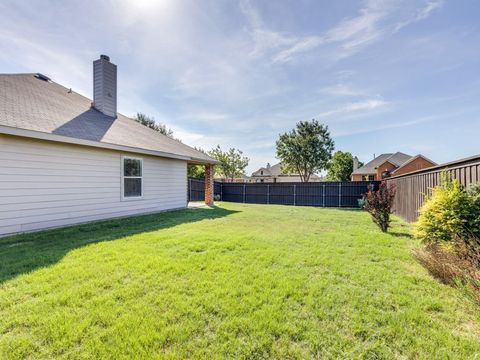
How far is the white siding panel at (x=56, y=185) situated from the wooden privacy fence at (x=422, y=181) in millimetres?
8771

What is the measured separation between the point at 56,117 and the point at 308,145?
2444 cm

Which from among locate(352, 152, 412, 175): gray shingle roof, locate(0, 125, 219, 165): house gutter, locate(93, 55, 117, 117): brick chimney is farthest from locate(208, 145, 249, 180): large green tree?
locate(0, 125, 219, 165): house gutter

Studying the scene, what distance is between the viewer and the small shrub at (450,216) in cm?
378

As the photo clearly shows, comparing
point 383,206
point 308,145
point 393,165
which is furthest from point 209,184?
point 393,165

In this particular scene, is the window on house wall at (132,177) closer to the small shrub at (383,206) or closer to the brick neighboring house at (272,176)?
the small shrub at (383,206)

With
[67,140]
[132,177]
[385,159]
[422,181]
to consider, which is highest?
[385,159]

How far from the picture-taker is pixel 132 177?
8953 millimetres

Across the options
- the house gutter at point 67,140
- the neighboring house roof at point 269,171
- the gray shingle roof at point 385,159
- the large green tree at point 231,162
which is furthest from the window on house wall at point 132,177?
the neighboring house roof at point 269,171

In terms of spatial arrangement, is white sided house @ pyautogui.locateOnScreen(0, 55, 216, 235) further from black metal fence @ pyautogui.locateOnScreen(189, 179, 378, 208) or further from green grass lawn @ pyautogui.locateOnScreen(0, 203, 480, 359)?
black metal fence @ pyautogui.locateOnScreen(189, 179, 378, 208)

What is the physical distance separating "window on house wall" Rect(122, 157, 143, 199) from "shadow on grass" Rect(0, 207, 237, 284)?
137cm

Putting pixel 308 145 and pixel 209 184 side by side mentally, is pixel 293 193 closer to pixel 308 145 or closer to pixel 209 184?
pixel 209 184

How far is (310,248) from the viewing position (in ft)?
16.6

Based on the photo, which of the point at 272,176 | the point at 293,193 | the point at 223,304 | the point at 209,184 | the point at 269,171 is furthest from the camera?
the point at 269,171

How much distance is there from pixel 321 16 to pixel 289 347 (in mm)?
9172
